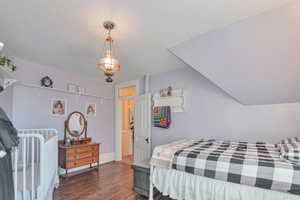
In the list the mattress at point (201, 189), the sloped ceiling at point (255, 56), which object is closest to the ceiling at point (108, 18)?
the sloped ceiling at point (255, 56)

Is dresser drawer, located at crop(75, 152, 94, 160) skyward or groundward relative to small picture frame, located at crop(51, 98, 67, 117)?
groundward

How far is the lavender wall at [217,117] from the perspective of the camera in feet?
8.06

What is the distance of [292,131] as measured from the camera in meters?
2.37

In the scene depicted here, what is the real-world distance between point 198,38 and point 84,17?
1.68 metres

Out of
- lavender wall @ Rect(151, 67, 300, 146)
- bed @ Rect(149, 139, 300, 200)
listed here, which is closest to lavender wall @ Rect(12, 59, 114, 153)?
lavender wall @ Rect(151, 67, 300, 146)

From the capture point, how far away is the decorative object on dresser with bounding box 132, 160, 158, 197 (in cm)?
236

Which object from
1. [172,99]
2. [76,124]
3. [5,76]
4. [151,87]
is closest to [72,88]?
[76,124]

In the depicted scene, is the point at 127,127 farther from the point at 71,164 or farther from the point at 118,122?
the point at 71,164

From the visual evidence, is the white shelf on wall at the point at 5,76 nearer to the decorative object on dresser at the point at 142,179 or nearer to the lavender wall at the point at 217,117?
the decorative object on dresser at the point at 142,179

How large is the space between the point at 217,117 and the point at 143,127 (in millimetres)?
1756

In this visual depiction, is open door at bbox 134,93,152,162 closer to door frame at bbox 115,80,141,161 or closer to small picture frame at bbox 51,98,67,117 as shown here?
door frame at bbox 115,80,141,161

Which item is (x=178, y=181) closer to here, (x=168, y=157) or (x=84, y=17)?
(x=168, y=157)

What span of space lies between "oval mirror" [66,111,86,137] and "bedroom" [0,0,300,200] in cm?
2

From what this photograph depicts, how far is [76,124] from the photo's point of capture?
3.67 metres
